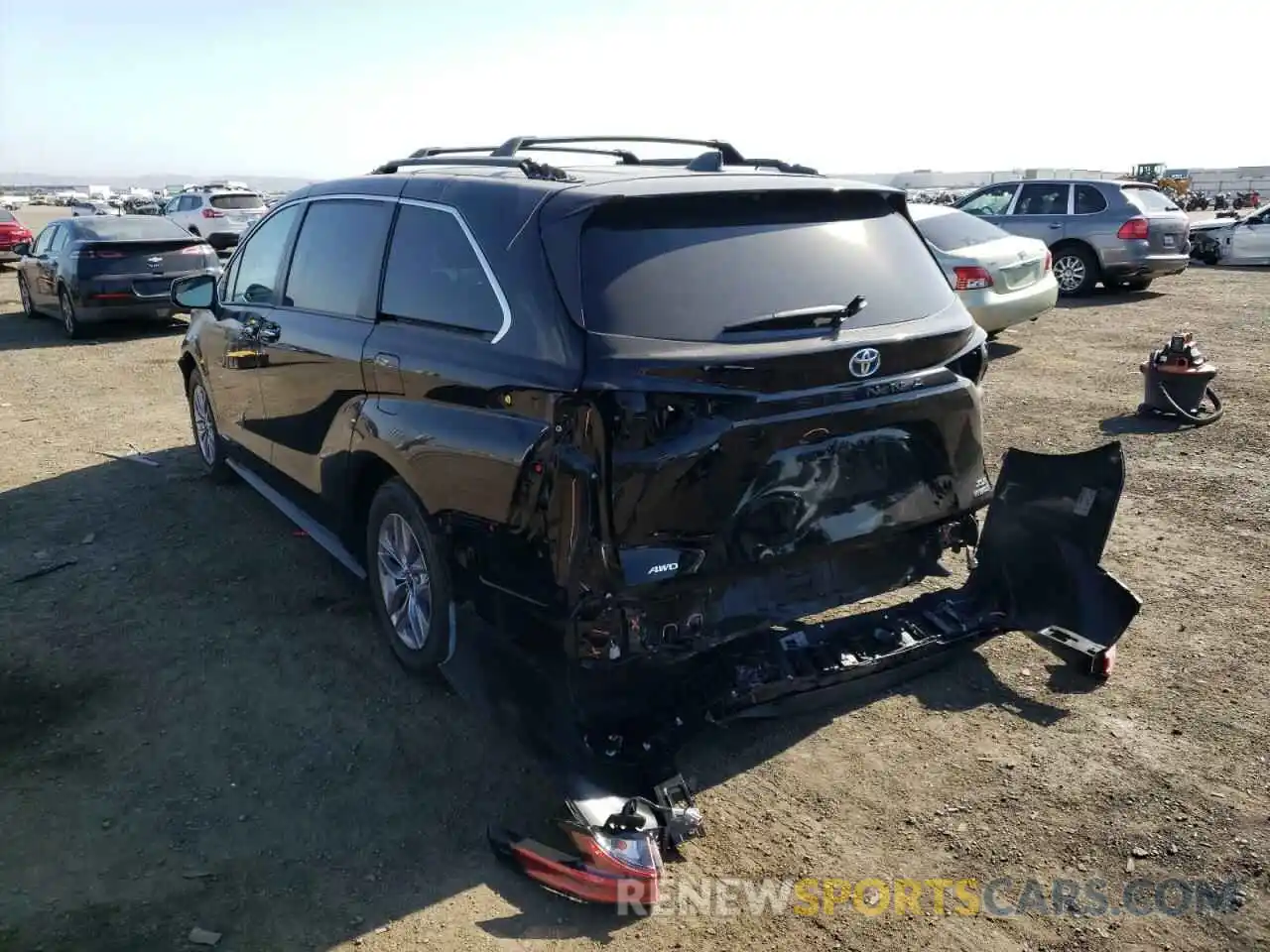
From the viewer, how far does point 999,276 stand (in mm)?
9906

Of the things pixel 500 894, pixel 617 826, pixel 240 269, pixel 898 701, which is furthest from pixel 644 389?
pixel 240 269

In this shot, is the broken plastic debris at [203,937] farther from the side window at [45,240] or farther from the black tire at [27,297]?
the black tire at [27,297]

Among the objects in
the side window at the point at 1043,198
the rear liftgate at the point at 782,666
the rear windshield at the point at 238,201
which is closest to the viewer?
the rear liftgate at the point at 782,666

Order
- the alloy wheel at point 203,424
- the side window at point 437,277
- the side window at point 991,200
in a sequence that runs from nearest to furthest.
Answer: the side window at point 437,277 < the alloy wheel at point 203,424 < the side window at point 991,200

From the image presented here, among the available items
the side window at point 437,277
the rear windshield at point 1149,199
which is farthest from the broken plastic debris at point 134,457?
the rear windshield at point 1149,199

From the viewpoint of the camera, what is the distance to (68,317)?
13180 millimetres

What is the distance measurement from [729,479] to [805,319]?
0.63 metres

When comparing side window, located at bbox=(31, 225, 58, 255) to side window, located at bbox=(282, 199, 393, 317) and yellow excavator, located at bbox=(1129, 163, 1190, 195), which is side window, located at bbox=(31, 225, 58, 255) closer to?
side window, located at bbox=(282, 199, 393, 317)

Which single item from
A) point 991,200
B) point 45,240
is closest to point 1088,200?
point 991,200

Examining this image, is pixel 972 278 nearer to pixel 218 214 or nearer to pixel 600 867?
pixel 600 867

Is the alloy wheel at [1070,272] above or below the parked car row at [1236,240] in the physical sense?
below

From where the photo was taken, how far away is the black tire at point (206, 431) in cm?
655

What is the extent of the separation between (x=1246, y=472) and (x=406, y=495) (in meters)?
5.60

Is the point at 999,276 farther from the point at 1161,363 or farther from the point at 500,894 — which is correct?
the point at 500,894
